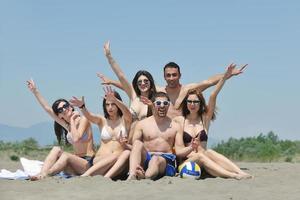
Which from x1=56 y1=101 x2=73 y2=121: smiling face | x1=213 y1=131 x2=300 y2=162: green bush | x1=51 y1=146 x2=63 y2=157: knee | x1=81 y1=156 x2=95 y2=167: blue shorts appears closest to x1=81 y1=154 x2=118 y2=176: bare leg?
x1=81 y1=156 x2=95 y2=167: blue shorts

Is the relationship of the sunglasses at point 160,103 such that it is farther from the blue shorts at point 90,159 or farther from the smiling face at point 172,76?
the blue shorts at point 90,159

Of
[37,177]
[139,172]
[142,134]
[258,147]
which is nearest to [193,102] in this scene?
[142,134]

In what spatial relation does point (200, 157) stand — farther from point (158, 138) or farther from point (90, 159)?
point (90, 159)

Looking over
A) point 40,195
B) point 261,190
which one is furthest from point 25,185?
point 261,190

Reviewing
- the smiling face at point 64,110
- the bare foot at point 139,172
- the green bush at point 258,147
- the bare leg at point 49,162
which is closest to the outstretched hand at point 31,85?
the smiling face at point 64,110

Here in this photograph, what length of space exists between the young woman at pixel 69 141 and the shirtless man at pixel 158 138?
915mm

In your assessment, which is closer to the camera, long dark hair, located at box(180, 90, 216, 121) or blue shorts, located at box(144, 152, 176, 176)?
blue shorts, located at box(144, 152, 176, 176)

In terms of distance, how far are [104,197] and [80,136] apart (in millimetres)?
2426

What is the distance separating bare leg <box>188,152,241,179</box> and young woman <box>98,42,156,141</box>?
1129 mm

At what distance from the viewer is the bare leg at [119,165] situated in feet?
26.8

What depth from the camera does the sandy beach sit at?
6613 mm

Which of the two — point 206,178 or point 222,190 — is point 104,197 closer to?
point 222,190

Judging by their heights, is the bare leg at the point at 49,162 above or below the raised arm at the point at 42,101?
below

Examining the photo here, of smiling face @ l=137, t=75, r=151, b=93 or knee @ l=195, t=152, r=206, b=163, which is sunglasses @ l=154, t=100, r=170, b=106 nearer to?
smiling face @ l=137, t=75, r=151, b=93
